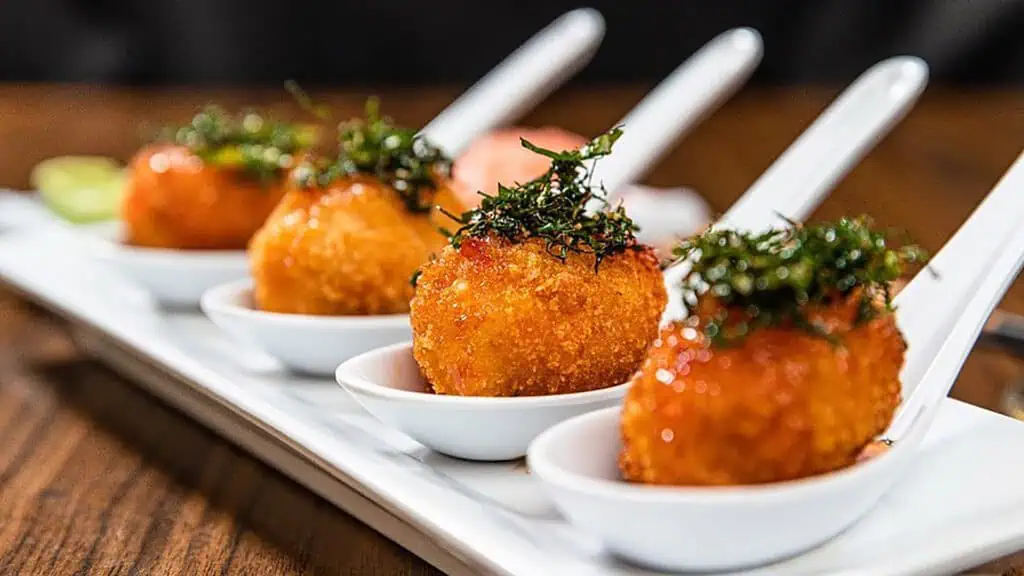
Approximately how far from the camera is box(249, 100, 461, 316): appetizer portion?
2.21 meters

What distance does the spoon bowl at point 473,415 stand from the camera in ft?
5.42

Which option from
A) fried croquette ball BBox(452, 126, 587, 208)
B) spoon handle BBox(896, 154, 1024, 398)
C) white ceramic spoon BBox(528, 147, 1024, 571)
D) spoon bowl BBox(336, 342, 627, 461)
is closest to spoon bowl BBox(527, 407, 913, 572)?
white ceramic spoon BBox(528, 147, 1024, 571)

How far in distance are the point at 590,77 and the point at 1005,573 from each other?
241 inches

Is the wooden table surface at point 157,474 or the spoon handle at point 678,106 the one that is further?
the spoon handle at point 678,106

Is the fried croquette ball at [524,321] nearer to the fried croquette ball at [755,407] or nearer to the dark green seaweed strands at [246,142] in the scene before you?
the fried croquette ball at [755,407]

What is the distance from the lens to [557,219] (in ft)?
5.92

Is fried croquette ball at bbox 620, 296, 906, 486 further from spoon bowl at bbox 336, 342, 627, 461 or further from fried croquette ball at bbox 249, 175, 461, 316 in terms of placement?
fried croquette ball at bbox 249, 175, 461, 316

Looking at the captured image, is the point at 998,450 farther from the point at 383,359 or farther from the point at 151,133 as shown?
the point at 151,133

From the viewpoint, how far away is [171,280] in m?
2.69

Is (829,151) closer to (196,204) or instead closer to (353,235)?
(353,235)

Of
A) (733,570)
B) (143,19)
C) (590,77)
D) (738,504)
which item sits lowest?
(590,77)

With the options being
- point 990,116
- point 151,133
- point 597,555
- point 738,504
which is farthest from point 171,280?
point 990,116

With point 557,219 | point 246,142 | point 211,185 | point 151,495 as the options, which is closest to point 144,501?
point 151,495

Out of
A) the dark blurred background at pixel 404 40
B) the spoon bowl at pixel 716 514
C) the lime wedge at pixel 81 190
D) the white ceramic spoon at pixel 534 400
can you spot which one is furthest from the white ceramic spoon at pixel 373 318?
the dark blurred background at pixel 404 40
